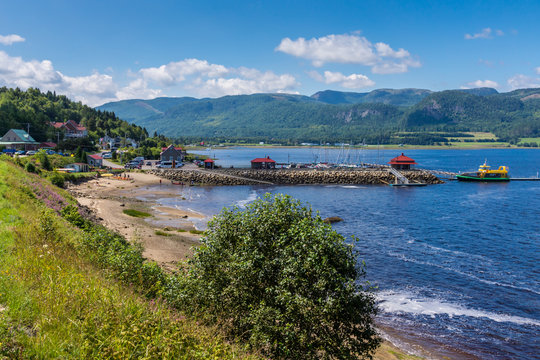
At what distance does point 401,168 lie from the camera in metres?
127

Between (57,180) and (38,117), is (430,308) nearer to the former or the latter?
(57,180)

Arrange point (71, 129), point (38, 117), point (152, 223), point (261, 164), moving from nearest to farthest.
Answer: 1. point (152, 223)
2. point (261, 164)
3. point (38, 117)
4. point (71, 129)

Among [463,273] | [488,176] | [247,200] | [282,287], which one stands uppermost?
[282,287]

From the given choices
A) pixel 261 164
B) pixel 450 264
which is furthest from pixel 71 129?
pixel 450 264

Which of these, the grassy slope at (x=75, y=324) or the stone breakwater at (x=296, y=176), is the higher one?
the grassy slope at (x=75, y=324)

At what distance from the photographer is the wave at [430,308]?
26.9 meters

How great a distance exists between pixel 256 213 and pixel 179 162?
12349 centimetres

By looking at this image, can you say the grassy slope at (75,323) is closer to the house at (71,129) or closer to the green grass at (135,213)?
the green grass at (135,213)

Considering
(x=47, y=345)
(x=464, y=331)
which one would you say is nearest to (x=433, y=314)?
(x=464, y=331)

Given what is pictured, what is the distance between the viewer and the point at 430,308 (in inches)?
1114

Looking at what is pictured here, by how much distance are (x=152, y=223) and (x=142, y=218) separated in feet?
12.7

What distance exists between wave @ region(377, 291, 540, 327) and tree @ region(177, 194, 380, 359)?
14.4 meters

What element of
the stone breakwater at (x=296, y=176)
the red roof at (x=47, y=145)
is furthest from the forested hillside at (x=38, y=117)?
the stone breakwater at (x=296, y=176)

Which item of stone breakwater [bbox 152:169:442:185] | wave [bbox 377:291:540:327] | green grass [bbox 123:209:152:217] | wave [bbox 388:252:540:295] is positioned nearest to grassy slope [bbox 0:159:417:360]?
wave [bbox 377:291:540:327]
